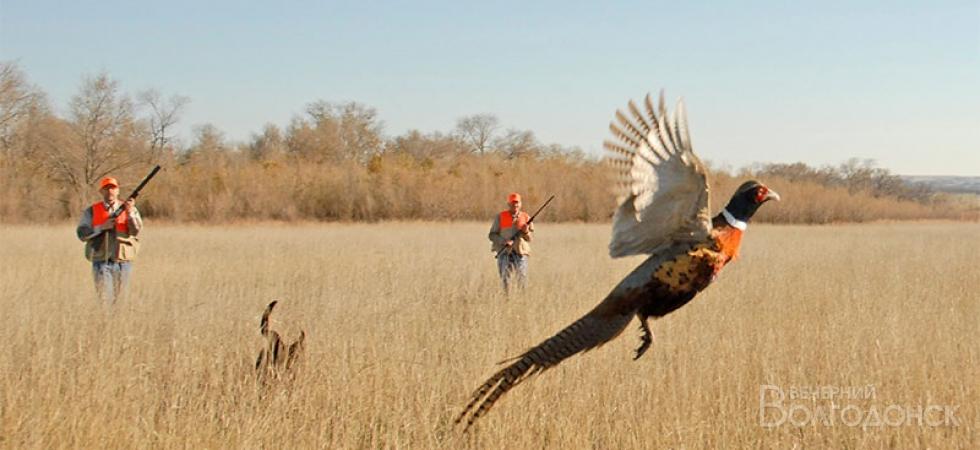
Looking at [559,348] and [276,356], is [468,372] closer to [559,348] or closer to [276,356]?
[276,356]

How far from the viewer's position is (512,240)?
9.51m

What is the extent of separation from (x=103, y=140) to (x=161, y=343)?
1102 inches

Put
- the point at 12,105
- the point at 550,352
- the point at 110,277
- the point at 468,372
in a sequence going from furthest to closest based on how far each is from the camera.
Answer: the point at 12,105 < the point at 110,277 < the point at 468,372 < the point at 550,352

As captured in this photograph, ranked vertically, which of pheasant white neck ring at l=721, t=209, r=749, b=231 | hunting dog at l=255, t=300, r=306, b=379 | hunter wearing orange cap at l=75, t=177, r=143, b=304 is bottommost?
hunting dog at l=255, t=300, r=306, b=379

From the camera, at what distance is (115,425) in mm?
4016

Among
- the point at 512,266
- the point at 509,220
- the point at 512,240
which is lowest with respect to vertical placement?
the point at 512,266

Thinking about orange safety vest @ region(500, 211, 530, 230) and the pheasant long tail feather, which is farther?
orange safety vest @ region(500, 211, 530, 230)

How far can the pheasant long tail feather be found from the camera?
3887 millimetres

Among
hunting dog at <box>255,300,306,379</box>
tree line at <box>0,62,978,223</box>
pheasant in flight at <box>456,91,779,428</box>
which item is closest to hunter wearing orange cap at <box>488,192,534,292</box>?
hunting dog at <box>255,300,306,379</box>

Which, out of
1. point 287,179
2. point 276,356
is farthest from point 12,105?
point 276,356

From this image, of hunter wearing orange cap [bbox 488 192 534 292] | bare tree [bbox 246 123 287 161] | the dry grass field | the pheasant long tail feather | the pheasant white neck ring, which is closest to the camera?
the pheasant long tail feather

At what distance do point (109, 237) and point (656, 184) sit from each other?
596 cm

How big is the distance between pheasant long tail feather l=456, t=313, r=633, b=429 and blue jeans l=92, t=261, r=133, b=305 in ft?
16.8

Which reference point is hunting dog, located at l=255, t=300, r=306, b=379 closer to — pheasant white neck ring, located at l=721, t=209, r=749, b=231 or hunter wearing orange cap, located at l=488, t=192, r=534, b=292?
pheasant white neck ring, located at l=721, t=209, r=749, b=231
